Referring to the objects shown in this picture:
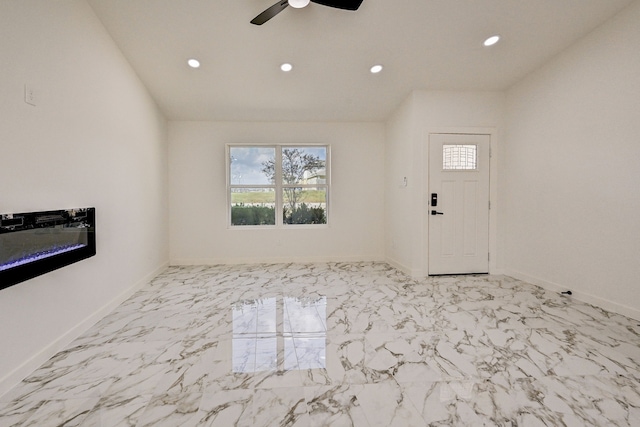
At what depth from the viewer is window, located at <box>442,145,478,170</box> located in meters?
3.96

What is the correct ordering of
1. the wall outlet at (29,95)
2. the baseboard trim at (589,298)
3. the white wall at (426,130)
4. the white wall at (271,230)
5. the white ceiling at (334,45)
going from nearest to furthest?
the wall outlet at (29,95), the baseboard trim at (589,298), the white ceiling at (334,45), the white wall at (426,130), the white wall at (271,230)

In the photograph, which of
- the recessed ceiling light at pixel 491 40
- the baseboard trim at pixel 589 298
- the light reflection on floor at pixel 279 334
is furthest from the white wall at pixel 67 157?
the baseboard trim at pixel 589 298

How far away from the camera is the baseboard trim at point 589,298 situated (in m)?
2.54

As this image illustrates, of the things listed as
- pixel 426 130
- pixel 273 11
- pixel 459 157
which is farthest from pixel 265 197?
pixel 459 157

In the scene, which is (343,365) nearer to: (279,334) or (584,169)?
(279,334)

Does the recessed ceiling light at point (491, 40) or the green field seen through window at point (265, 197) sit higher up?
the recessed ceiling light at point (491, 40)

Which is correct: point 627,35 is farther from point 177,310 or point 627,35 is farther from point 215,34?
point 177,310

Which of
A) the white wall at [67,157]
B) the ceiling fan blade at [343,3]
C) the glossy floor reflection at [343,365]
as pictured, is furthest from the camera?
the ceiling fan blade at [343,3]

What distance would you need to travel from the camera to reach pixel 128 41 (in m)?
3.03

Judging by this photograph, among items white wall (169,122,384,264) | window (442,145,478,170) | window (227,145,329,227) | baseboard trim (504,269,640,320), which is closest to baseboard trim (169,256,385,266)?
white wall (169,122,384,264)

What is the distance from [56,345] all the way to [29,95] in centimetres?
176

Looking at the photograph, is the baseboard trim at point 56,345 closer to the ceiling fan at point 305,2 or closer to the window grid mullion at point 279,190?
the window grid mullion at point 279,190

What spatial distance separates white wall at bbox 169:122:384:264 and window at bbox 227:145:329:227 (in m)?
0.15

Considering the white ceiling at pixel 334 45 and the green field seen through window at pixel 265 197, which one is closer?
the white ceiling at pixel 334 45
